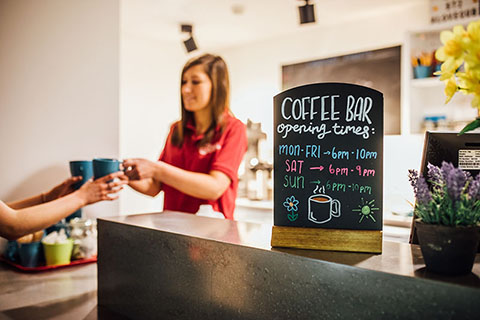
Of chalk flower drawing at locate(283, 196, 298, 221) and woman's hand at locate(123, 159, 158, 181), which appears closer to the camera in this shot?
chalk flower drawing at locate(283, 196, 298, 221)

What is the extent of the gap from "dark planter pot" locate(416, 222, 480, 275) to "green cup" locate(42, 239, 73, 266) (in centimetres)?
137

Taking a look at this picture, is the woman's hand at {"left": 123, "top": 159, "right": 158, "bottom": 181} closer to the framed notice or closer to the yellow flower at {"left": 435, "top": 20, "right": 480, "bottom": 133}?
the yellow flower at {"left": 435, "top": 20, "right": 480, "bottom": 133}

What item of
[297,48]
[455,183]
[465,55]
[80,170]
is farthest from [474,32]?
[297,48]

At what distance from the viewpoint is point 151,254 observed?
114cm

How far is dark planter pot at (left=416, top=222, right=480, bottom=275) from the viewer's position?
713 mm

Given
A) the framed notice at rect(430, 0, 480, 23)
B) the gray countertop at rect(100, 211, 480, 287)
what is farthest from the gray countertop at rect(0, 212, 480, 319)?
the framed notice at rect(430, 0, 480, 23)

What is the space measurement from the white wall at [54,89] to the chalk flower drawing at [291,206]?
4.95ft

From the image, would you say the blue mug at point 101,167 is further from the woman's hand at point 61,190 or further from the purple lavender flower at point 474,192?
the purple lavender flower at point 474,192

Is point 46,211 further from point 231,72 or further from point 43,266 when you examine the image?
point 231,72

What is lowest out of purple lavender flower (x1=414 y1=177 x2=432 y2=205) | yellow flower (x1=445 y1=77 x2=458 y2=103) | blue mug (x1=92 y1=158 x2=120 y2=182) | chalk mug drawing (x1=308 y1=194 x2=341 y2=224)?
chalk mug drawing (x1=308 y1=194 x2=341 y2=224)

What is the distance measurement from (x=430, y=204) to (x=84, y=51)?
1.88 m

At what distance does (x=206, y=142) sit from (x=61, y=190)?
2.21 feet

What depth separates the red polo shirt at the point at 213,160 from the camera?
6.29 ft

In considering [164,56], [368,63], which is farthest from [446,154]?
[164,56]
